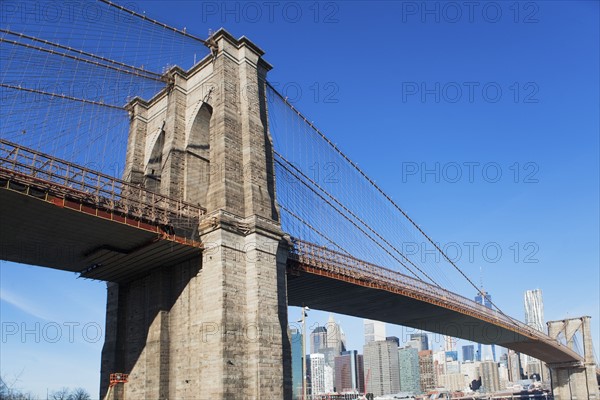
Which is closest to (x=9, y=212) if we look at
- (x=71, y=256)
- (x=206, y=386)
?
(x=71, y=256)

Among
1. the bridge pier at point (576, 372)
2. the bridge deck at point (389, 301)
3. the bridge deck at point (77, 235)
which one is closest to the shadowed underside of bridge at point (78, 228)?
the bridge deck at point (77, 235)

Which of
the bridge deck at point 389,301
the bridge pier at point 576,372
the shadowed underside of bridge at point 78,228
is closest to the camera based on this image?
the shadowed underside of bridge at point 78,228

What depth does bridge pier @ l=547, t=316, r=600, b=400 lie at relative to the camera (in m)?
87.8

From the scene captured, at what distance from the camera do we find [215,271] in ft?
96.6

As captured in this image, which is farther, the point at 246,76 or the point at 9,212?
the point at 246,76

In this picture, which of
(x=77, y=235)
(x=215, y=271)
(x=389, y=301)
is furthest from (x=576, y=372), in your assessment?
(x=77, y=235)

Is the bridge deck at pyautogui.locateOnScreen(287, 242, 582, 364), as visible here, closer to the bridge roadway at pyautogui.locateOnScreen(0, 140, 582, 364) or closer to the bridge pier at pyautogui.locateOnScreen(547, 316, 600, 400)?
the bridge roadway at pyautogui.locateOnScreen(0, 140, 582, 364)

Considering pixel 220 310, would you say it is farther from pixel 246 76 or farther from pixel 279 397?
pixel 246 76

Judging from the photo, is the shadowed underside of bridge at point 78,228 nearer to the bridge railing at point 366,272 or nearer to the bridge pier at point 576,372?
the bridge railing at point 366,272

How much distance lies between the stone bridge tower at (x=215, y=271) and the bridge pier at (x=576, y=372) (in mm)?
76230

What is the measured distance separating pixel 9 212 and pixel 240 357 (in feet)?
44.2

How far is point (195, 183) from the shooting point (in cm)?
3462

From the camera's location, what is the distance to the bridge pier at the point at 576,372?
8775 cm

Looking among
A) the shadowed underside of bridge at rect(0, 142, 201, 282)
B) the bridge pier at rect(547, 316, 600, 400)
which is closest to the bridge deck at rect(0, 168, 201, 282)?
the shadowed underside of bridge at rect(0, 142, 201, 282)
